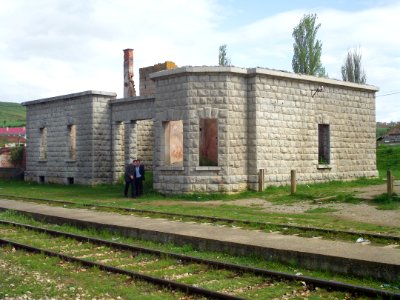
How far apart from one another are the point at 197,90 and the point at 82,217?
794 centimetres

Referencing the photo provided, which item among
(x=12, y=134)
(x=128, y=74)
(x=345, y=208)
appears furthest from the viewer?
(x=12, y=134)

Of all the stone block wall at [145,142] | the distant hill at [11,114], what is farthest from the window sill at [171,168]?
the distant hill at [11,114]

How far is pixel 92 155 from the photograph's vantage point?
91.4 feet

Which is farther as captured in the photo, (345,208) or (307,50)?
(307,50)

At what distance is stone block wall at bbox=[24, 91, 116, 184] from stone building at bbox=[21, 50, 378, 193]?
5 cm

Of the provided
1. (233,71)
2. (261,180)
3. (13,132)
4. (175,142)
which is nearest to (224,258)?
(261,180)

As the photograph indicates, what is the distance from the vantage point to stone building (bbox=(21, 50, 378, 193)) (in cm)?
2098

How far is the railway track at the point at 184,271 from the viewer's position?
24.4ft

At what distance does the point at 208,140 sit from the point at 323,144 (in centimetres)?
568

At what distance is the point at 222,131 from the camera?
68.7 ft

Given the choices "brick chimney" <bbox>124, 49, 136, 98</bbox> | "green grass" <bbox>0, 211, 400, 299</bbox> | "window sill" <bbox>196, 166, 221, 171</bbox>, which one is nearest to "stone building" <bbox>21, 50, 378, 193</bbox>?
"window sill" <bbox>196, 166, 221, 171</bbox>

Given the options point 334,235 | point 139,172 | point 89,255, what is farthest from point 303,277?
point 139,172

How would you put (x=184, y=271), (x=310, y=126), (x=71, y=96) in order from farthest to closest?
(x=71, y=96)
(x=310, y=126)
(x=184, y=271)

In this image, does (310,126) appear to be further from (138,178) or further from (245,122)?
(138,178)
